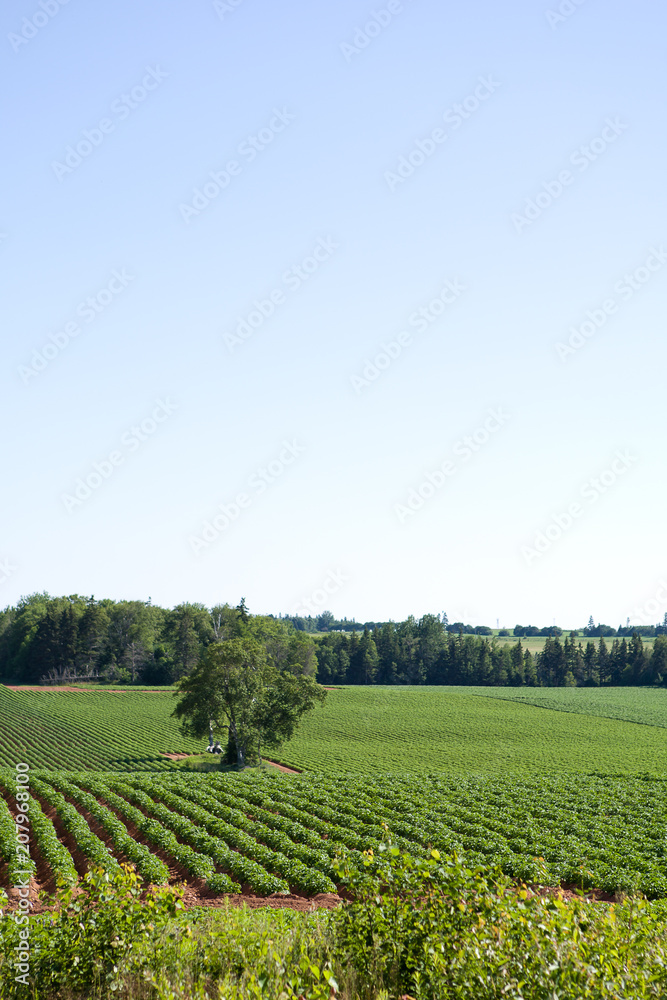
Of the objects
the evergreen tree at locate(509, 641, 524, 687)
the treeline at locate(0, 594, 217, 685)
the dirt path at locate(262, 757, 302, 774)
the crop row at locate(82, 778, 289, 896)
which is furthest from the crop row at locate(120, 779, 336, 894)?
the evergreen tree at locate(509, 641, 524, 687)

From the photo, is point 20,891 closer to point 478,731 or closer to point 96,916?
point 96,916

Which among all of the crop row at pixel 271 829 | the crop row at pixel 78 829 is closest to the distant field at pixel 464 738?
the crop row at pixel 271 829

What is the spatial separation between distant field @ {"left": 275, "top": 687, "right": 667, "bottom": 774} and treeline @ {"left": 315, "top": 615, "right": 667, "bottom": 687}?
123 ft

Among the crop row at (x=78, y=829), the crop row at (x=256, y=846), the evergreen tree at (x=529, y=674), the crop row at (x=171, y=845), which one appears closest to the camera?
the crop row at (x=171, y=845)

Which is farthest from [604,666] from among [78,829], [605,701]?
[78,829]

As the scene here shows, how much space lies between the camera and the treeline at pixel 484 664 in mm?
140625

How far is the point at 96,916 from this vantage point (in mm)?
8695

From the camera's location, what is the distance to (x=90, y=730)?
70.3 metres

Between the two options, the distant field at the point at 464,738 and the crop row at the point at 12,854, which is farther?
the distant field at the point at 464,738

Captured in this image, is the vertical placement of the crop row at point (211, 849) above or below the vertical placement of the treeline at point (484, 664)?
above

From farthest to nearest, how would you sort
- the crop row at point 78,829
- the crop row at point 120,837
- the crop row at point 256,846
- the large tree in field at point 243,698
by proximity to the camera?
the large tree in field at point 243,698 → the crop row at point 78,829 → the crop row at point 120,837 → the crop row at point 256,846

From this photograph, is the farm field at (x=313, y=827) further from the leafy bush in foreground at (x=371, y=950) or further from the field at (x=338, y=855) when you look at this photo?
the leafy bush in foreground at (x=371, y=950)

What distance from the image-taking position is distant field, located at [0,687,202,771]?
185 feet

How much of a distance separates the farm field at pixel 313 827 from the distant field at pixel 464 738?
11.9 metres
